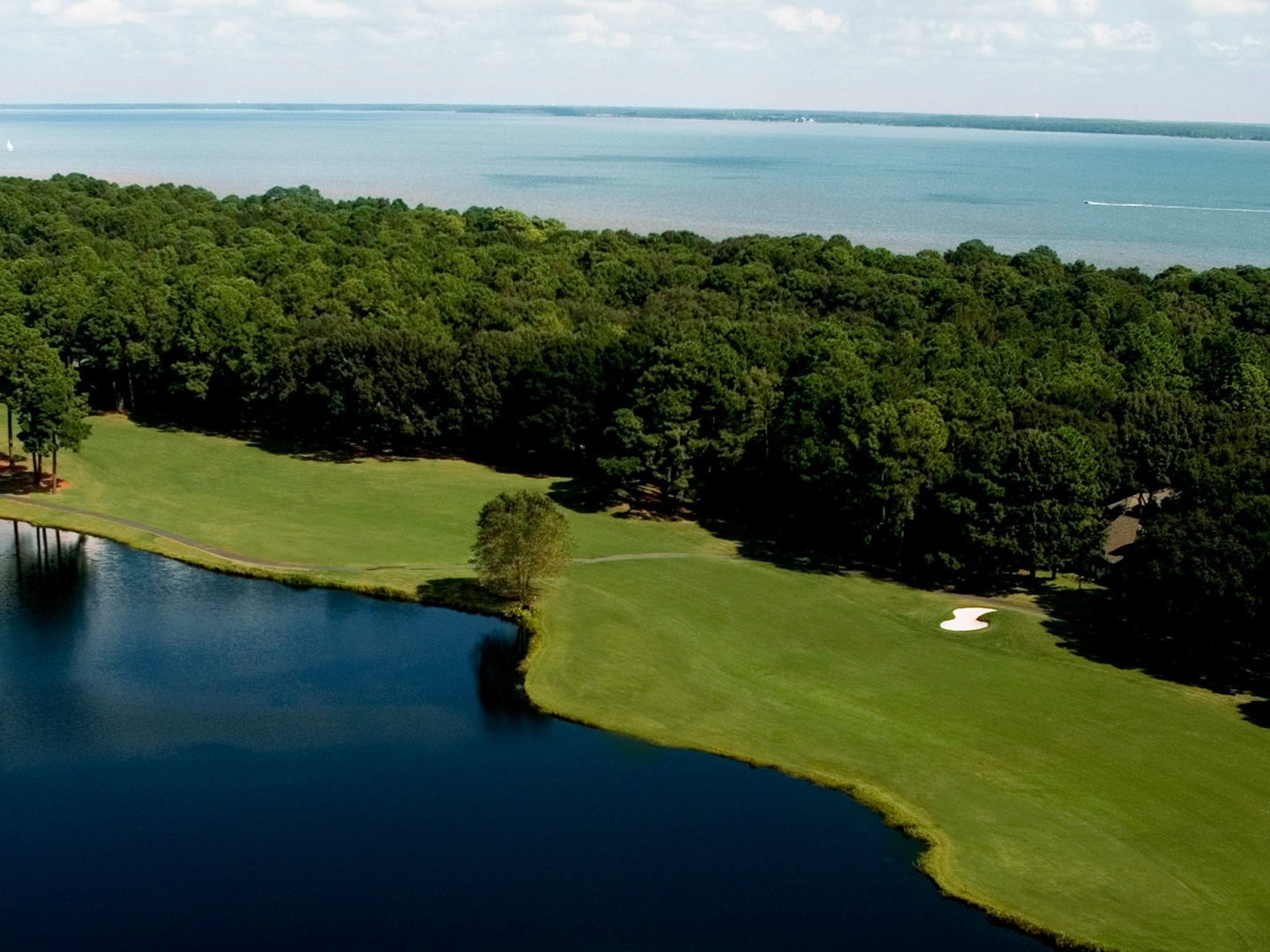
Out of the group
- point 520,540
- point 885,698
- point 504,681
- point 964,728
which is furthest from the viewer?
point 520,540

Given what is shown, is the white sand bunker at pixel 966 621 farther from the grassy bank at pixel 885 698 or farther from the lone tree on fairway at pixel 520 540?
the lone tree on fairway at pixel 520 540

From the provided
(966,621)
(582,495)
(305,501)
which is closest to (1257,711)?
(966,621)

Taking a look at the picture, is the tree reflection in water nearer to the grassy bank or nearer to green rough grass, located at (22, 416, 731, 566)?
the grassy bank

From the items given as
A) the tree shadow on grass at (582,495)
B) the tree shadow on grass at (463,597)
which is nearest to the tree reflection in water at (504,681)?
the tree shadow on grass at (463,597)

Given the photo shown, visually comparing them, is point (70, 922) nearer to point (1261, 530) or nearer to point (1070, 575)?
point (1261, 530)

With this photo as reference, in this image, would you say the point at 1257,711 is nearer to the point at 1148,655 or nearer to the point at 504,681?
the point at 1148,655

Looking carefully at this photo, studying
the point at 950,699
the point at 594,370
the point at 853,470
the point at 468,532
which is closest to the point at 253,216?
the point at 594,370
